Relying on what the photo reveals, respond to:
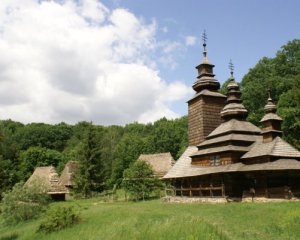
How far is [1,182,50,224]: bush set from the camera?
2859 centimetres

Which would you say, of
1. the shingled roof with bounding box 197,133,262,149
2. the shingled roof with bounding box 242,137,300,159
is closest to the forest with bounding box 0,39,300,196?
the shingled roof with bounding box 197,133,262,149

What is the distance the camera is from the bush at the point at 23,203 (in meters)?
28.6

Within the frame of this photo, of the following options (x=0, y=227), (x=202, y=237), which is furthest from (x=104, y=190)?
(x=202, y=237)

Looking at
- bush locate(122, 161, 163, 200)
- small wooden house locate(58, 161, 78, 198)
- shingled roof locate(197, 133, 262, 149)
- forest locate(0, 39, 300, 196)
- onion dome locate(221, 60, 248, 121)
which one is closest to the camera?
shingled roof locate(197, 133, 262, 149)

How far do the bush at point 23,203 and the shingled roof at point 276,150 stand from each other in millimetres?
17568

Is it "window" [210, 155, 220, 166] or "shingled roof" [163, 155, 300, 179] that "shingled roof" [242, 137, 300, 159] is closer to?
"shingled roof" [163, 155, 300, 179]

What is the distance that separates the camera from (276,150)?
1045 inches

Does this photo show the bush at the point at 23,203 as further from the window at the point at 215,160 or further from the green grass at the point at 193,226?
the window at the point at 215,160

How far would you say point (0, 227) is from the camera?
93.4 feet

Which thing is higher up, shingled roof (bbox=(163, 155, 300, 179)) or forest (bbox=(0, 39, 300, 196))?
forest (bbox=(0, 39, 300, 196))

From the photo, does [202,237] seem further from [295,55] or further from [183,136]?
[183,136]

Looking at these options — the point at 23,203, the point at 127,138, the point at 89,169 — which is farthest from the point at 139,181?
the point at 127,138

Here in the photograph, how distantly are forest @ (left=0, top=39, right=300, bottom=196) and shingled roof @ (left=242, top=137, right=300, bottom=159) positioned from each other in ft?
42.0

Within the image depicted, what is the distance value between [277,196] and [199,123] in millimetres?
14681
